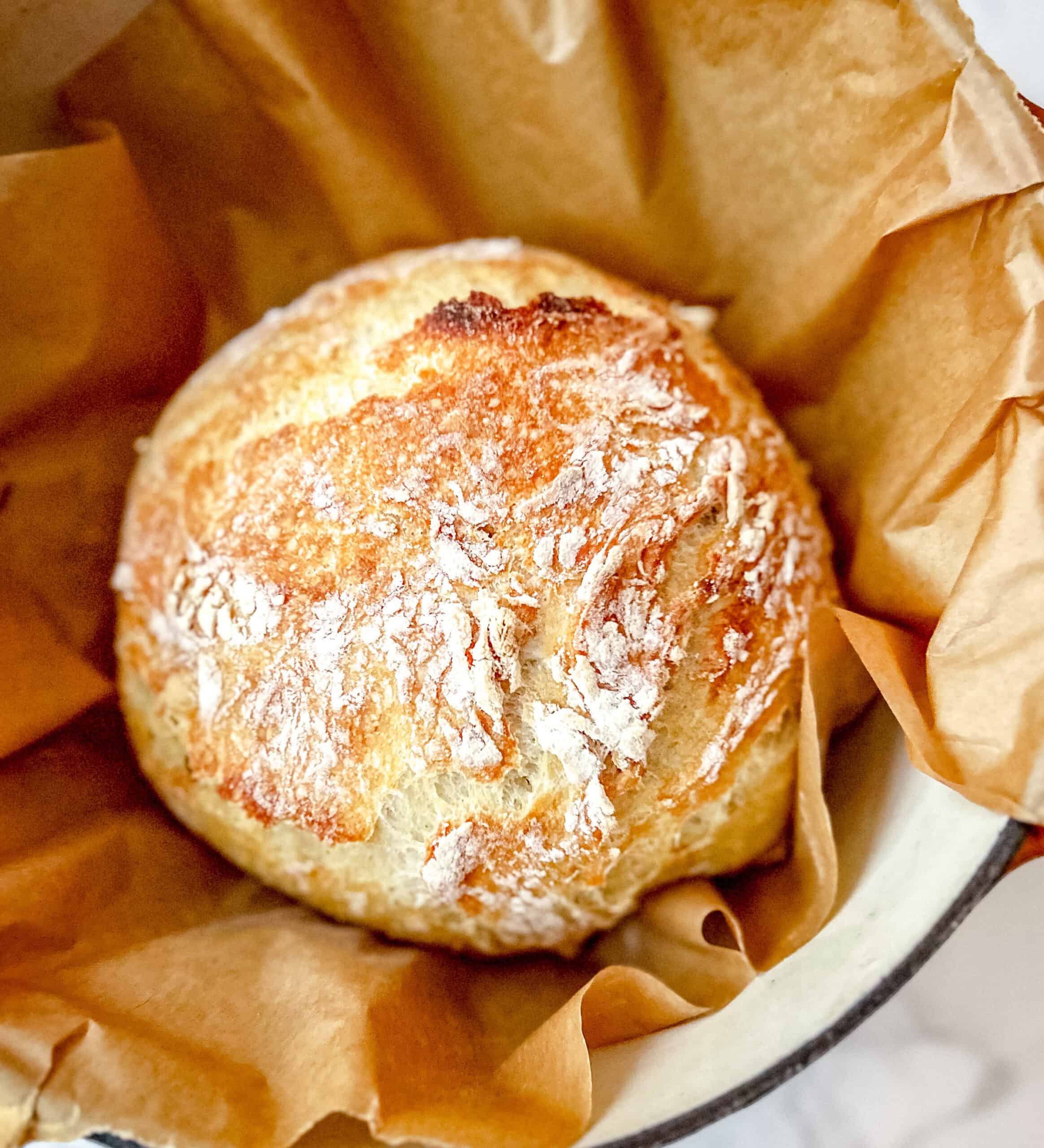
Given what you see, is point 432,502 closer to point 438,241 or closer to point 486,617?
point 486,617

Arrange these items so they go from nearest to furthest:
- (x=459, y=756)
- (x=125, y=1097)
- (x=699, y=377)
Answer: (x=125, y=1097), (x=459, y=756), (x=699, y=377)

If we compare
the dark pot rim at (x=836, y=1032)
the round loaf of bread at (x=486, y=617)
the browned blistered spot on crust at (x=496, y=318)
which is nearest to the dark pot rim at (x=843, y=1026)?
the dark pot rim at (x=836, y=1032)

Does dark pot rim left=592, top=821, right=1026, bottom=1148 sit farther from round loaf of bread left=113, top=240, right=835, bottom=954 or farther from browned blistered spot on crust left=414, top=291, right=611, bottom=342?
browned blistered spot on crust left=414, top=291, right=611, bottom=342

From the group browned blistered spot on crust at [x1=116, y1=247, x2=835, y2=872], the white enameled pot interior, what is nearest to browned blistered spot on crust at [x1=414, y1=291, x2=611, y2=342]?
browned blistered spot on crust at [x1=116, y1=247, x2=835, y2=872]

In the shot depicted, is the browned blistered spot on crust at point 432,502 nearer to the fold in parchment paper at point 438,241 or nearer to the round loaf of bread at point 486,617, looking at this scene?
the round loaf of bread at point 486,617

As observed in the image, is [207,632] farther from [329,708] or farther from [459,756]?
[459,756]

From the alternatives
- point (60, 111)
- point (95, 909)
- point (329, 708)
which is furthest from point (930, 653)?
point (60, 111)
